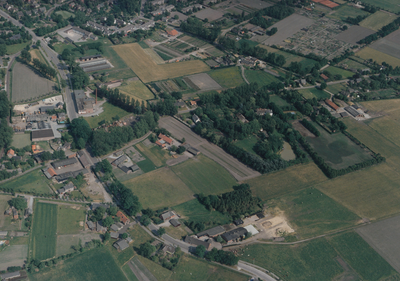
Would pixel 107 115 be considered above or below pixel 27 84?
above

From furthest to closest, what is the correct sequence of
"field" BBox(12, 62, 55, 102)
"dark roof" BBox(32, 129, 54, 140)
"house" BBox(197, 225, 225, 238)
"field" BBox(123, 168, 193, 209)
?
"field" BBox(12, 62, 55, 102) < "dark roof" BBox(32, 129, 54, 140) < "field" BBox(123, 168, 193, 209) < "house" BBox(197, 225, 225, 238)

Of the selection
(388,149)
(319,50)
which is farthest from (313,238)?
(319,50)

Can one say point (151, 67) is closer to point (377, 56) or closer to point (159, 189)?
point (159, 189)

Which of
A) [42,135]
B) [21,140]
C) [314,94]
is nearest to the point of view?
[21,140]

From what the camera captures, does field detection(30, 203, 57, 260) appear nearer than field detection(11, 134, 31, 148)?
Yes

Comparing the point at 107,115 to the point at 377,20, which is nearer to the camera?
the point at 107,115

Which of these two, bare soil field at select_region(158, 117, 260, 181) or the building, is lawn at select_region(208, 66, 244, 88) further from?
the building

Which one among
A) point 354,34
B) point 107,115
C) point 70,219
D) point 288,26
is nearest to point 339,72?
point 354,34

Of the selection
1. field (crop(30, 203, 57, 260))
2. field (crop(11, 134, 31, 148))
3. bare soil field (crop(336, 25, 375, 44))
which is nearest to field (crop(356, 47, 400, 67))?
bare soil field (crop(336, 25, 375, 44))
